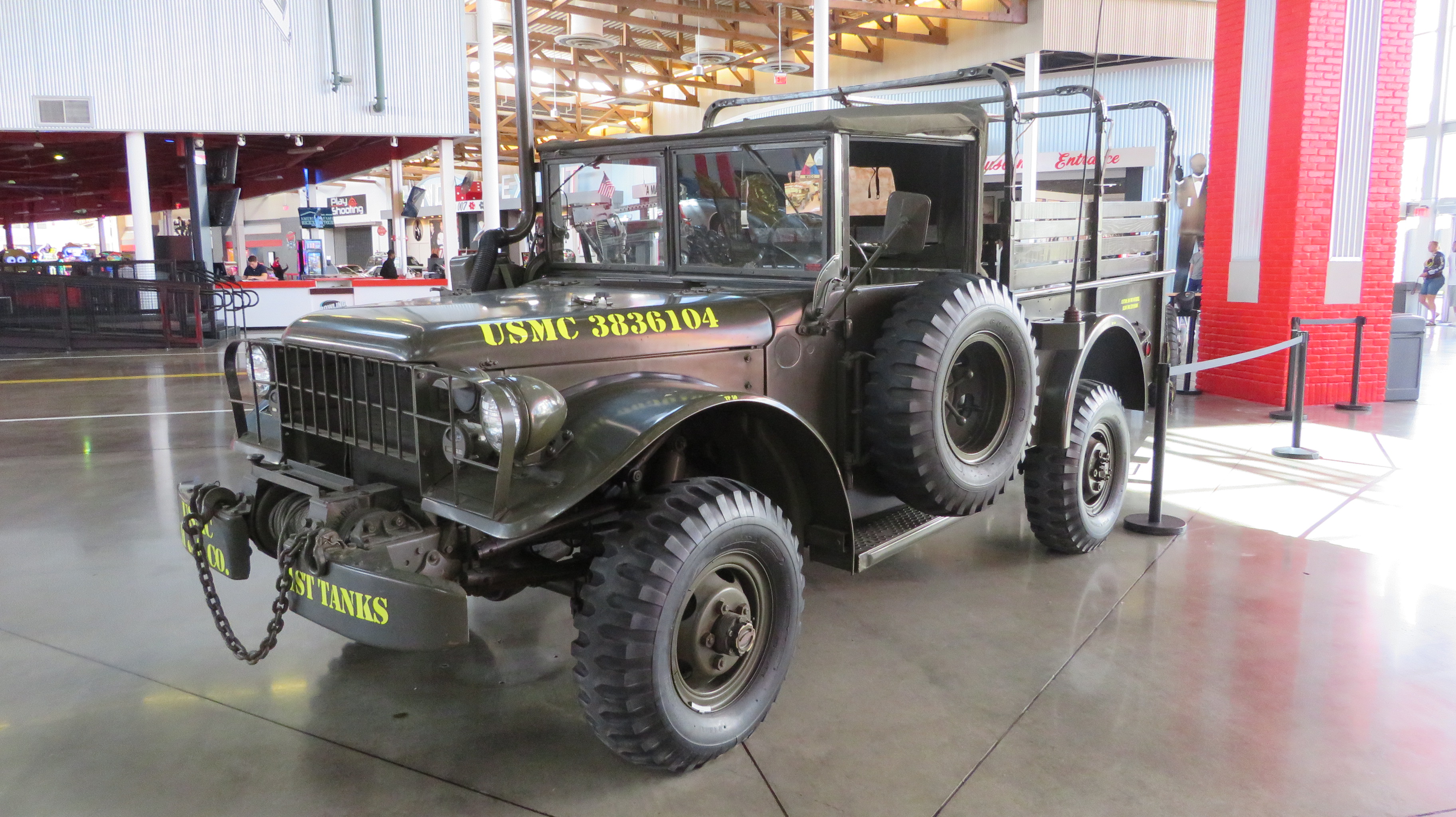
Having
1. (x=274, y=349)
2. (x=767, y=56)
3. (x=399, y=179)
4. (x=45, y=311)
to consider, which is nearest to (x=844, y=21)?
(x=767, y=56)

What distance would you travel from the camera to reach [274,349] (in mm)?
3197

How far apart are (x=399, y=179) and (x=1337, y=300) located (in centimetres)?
1973

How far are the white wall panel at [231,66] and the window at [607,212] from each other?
509 inches

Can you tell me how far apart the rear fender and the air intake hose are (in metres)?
2.36

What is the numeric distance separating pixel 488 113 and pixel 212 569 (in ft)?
31.7

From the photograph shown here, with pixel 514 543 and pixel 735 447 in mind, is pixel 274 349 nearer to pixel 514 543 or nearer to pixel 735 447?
pixel 514 543

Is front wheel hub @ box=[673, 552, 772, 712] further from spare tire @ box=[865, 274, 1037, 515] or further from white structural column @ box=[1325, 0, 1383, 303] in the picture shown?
white structural column @ box=[1325, 0, 1383, 303]

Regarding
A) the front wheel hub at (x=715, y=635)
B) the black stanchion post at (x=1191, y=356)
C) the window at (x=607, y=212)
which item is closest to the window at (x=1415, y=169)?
the black stanchion post at (x=1191, y=356)

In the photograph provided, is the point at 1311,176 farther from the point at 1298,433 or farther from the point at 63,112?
the point at 63,112

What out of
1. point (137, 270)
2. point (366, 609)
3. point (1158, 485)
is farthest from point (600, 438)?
point (137, 270)

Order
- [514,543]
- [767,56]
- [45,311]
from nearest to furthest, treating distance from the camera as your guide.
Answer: [514,543], [45,311], [767,56]

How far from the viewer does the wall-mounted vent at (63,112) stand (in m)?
14.7

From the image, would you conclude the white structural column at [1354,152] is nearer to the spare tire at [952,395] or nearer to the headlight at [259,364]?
the spare tire at [952,395]

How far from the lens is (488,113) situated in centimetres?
1188
